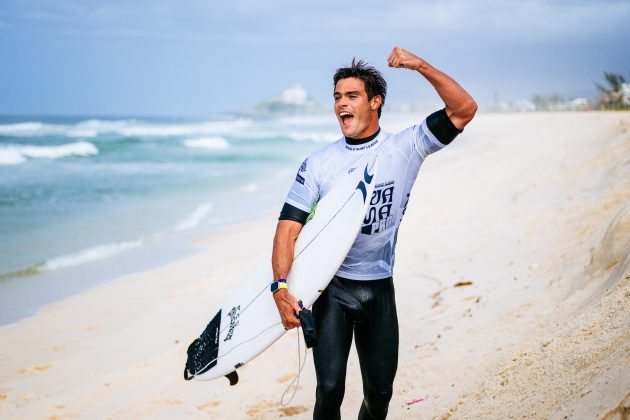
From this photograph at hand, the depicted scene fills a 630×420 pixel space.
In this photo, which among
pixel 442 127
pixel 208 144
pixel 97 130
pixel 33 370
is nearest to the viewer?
pixel 442 127

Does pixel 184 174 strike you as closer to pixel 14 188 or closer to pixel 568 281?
pixel 14 188

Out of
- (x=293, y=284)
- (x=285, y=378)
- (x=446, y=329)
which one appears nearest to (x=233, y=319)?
(x=293, y=284)

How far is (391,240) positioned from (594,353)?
1063 millimetres

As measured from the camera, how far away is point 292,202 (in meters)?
3.04

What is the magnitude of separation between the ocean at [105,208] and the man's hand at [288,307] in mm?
5204

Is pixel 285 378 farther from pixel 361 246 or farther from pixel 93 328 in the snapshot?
pixel 93 328

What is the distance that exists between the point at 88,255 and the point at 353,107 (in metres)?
7.83

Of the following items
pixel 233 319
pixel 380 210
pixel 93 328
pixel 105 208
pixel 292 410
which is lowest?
pixel 292 410

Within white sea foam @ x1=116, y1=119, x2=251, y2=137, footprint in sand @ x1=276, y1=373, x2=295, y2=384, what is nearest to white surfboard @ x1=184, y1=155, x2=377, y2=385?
footprint in sand @ x1=276, y1=373, x2=295, y2=384

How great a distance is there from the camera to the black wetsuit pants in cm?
293

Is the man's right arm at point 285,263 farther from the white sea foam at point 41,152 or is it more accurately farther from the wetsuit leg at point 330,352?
the white sea foam at point 41,152

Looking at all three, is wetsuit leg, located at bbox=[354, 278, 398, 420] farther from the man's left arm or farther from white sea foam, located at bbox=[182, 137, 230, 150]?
white sea foam, located at bbox=[182, 137, 230, 150]

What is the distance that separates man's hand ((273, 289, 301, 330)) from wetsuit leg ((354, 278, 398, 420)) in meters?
0.35

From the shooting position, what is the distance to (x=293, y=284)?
3.05 metres
